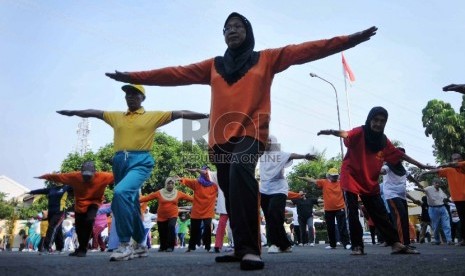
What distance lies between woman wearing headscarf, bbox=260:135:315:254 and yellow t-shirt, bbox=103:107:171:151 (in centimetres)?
247

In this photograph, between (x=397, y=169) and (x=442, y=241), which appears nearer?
(x=397, y=169)

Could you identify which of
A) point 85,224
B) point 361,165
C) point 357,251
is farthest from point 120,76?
point 357,251

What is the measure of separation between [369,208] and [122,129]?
11.9 ft

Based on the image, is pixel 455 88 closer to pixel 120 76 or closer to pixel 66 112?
pixel 120 76

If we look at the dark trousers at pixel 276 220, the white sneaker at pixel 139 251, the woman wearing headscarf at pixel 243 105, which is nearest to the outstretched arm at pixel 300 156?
the dark trousers at pixel 276 220

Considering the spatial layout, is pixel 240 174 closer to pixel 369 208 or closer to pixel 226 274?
pixel 226 274

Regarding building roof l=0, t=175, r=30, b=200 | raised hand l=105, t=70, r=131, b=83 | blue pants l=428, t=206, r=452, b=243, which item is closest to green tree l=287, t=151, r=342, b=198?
blue pants l=428, t=206, r=452, b=243

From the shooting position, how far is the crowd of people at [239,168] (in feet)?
12.5

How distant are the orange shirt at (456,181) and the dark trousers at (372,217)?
4.00m

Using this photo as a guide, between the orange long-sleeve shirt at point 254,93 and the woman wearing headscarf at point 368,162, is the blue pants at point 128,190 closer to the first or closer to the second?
the orange long-sleeve shirt at point 254,93

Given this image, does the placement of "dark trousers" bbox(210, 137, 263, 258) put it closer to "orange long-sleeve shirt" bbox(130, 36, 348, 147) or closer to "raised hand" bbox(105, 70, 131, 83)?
"orange long-sleeve shirt" bbox(130, 36, 348, 147)

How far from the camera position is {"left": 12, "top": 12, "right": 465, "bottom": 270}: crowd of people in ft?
12.5

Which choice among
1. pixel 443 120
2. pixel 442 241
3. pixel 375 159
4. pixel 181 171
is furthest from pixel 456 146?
pixel 375 159

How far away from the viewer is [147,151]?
5.73m
